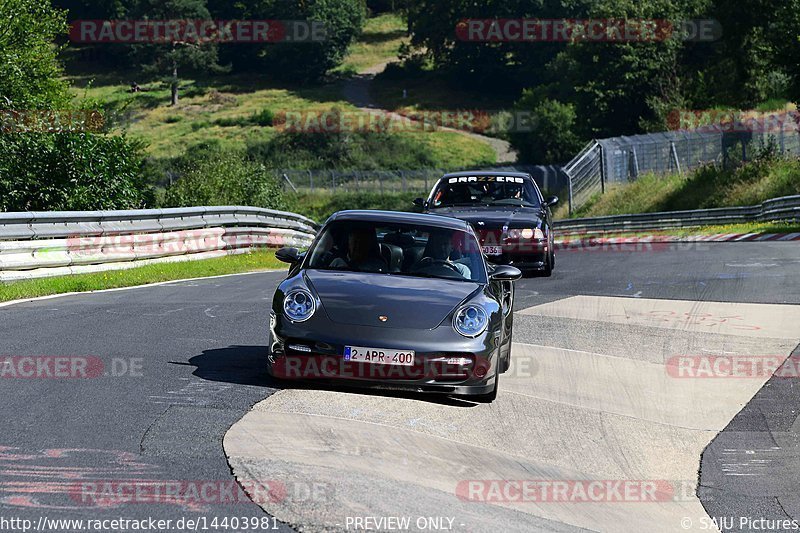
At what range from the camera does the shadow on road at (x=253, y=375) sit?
861 centimetres

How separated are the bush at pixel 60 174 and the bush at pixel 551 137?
54.9 m

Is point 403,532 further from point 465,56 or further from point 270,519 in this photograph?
point 465,56

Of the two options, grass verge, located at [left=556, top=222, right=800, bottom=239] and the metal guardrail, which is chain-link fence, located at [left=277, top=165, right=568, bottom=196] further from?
grass verge, located at [left=556, top=222, right=800, bottom=239]

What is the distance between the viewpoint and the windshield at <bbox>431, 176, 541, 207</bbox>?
18.4 metres

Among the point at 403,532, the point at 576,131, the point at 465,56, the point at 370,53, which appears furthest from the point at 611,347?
the point at 370,53

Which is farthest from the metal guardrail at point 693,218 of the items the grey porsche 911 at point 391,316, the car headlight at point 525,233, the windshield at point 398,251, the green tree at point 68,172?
the grey porsche 911 at point 391,316

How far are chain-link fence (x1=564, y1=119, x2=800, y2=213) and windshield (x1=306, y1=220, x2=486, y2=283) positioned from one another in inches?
1384

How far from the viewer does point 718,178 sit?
4322 centimetres

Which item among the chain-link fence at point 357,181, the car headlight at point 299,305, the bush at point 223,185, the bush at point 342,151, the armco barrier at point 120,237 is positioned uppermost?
the car headlight at point 299,305

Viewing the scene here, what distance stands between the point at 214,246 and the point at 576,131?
56.1m

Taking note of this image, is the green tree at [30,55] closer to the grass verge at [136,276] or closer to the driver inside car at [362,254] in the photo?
the grass verge at [136,276]

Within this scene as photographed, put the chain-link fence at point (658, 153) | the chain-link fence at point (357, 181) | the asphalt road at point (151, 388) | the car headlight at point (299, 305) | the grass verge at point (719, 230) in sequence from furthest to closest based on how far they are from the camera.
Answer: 1. the chain-link fence at point (357, 181)
2. the chain-link fence at point (658, 153)
3. the grass verge at point (719, 230)
4. the car headlight at point (299, 305)
5. the asphalt road at point (151, 388)

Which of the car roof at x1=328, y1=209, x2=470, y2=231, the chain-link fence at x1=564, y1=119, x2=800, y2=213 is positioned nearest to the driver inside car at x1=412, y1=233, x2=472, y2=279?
the car roof at x1=328, y1=209, x2=470, y2=231

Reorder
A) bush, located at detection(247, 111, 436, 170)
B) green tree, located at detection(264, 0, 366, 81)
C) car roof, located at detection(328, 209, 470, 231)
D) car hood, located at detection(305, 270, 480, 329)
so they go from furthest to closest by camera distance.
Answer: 1. green tree, located at detection(264, 0, 366, 81)
2. bush, located at detection(247, 111, 436, 170)
3. car roof, located at detection(328, 209, 470, 231)
4. car hood, located at detection(305, 270, 480, 329)
